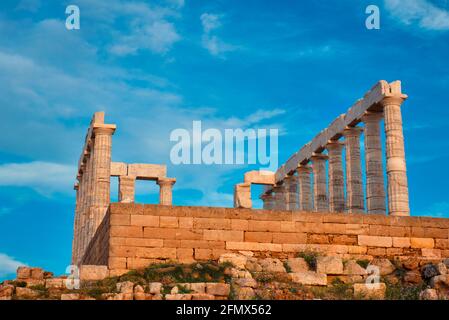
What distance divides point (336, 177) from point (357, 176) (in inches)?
98.0

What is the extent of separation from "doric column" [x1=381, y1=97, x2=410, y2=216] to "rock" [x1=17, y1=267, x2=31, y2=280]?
61.6ft

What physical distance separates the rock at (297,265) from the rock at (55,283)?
6.02 metres

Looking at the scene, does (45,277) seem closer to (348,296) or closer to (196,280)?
(196,280)

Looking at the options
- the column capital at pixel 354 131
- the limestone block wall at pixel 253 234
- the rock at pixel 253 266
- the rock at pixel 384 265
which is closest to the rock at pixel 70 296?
the limestone block wall at pixel 253 234

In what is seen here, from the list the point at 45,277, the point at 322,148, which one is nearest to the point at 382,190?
the point at 322,148

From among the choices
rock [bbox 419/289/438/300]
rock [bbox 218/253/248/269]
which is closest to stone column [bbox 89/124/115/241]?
rock [bbox 218/253/248/269]

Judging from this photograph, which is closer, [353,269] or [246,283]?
[246,283]

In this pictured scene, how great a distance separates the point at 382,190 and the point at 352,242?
1442cm

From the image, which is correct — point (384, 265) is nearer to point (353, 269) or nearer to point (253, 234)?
point (353, 269)

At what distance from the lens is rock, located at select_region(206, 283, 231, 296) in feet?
55.7

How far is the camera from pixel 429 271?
19.1m

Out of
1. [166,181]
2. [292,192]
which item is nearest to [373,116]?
[292,192]

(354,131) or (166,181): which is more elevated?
(354,131)

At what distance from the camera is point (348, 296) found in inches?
704
